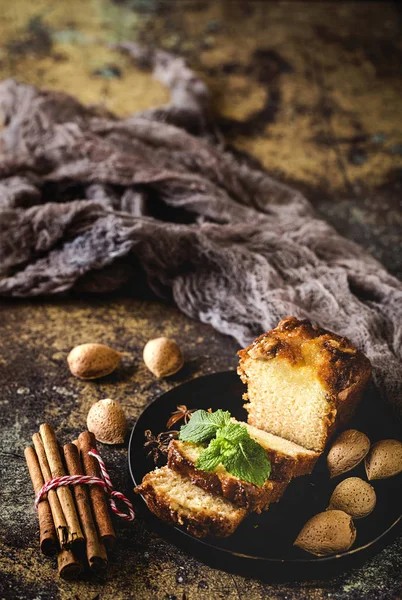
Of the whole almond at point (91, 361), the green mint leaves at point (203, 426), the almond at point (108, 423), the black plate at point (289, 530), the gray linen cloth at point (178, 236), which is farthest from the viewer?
the gray linen cloth at point (178, 236)

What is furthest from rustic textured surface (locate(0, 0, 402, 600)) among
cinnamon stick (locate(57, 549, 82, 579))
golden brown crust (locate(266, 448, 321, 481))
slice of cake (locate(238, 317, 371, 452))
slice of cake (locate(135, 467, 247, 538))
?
slice of cake (locate(238, 317, 371, 452))

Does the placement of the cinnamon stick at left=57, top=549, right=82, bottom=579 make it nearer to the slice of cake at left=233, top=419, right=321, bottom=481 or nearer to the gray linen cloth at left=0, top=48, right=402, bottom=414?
the slice of cake at left=233, top=419, right=321, bottom=481

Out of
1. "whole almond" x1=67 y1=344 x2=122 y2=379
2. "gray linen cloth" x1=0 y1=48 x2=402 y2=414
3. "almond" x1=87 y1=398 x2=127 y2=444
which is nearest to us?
"almond" x1=87 y1=398 x2=127 y2=444

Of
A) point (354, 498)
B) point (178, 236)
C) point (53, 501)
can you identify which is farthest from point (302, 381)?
point (178, 236)

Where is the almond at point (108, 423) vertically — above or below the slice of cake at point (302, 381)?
below

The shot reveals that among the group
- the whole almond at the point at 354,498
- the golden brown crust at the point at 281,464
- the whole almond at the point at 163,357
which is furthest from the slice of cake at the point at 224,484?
the whole almond at the point at 163,357

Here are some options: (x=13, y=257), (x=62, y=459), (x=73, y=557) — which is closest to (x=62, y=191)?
(x=13, y=257)

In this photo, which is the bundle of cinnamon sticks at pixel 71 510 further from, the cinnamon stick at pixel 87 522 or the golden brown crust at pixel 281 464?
the golden brown crust at pixel 281 464

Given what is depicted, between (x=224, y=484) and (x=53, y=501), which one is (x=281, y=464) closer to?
(x=224, y=484)
